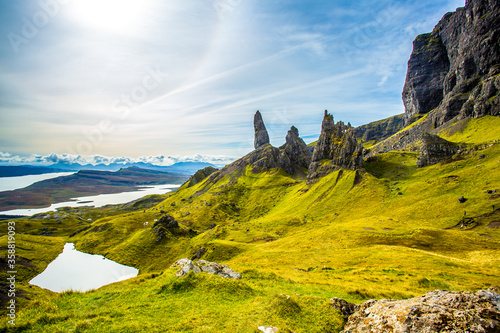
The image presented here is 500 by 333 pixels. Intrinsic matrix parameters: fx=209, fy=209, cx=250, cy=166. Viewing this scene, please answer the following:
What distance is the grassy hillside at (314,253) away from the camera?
60.2 feet

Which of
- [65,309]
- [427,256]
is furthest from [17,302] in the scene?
[427,256]

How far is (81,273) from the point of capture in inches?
4626

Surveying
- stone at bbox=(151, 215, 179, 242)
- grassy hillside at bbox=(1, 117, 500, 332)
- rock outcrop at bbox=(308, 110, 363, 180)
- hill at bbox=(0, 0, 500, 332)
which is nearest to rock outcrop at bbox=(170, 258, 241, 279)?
hill at bbox=(0, 0, 500, 332)

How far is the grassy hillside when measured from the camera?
18344 mm

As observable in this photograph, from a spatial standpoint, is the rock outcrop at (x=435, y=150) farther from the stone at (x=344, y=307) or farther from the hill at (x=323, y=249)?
the stone at (x=344, y=307)

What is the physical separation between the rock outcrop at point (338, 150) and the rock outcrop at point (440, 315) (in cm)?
15216

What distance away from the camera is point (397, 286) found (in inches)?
1353

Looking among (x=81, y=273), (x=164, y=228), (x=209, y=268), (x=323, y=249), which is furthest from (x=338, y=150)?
(x=81, y=273)

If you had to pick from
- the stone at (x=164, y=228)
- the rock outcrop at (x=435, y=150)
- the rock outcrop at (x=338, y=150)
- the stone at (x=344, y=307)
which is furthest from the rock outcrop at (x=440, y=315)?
the rock outcrop at (x=338, y=150)

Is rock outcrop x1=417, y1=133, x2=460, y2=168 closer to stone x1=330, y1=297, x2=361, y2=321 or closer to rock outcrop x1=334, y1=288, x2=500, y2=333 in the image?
stone x1=330, y1=297, x2=361, y2=321

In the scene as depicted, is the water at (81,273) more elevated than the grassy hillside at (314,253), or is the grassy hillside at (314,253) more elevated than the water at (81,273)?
the grassy hillside at (314,253)

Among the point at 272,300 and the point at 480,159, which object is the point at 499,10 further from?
the point at 272,300

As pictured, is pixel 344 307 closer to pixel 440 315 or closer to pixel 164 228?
pixel 440 315

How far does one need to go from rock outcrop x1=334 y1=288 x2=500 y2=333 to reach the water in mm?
116494
